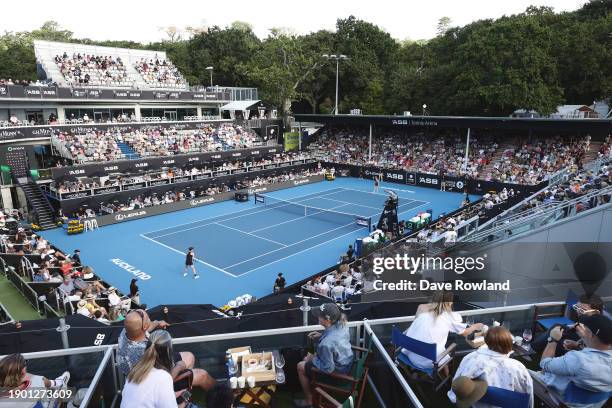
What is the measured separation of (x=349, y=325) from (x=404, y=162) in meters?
40.2

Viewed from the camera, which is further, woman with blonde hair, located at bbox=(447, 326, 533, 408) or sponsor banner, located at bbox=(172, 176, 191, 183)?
sponsor banner, located at bbox=(172, 176, 191, 183)

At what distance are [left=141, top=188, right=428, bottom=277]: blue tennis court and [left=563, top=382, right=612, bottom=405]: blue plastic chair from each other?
1688cm

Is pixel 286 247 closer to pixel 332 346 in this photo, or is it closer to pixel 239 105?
pixel 332 346

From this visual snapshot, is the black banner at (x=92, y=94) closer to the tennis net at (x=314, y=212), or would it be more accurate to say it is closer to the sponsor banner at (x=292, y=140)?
the sponsor banner at (x=292, y=140)

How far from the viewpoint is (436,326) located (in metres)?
5.67

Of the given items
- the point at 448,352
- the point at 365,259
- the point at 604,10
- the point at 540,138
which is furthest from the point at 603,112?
the point at 448,352

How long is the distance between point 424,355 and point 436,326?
0.42 metres

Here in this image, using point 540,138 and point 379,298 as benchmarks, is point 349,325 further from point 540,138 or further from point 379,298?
point 540,138

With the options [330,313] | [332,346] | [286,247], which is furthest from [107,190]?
[332,346]

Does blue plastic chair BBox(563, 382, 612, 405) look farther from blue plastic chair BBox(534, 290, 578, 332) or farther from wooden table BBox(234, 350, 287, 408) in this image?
wooden table BBox(234, 350, 287, 408)

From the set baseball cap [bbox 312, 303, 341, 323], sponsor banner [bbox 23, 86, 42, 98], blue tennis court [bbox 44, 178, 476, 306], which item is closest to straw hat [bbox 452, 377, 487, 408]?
baseball cap [bbox 312, 303, 341, 323]

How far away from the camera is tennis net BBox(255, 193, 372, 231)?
27897 millimetres

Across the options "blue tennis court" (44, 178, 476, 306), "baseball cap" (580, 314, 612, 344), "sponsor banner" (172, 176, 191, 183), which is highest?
"baseball cap" (580, 314, 612, 344)

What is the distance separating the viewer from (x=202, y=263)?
21.6 m
